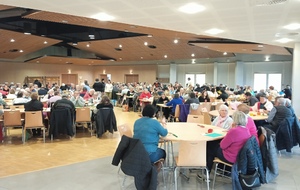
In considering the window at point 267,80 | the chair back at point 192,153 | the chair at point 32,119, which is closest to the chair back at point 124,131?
the chair back at point 192,153

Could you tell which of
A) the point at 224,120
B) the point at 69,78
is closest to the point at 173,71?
the point at 69,78

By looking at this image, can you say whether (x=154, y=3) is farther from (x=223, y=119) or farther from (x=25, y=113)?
(x=25, y=113)

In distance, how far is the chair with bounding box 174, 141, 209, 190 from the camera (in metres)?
Answer: 3.24

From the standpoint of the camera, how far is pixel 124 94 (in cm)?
1295

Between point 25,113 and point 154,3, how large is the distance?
13.8 ft

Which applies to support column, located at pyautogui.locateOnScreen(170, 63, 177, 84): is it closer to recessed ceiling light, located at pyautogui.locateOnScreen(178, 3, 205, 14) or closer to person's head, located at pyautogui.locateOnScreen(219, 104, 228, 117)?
person's head, located at pyautogui.locateOnScreen(219, 104, 228, 117)

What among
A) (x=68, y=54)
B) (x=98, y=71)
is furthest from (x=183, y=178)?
(x=98, y=71)

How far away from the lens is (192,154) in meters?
3.27

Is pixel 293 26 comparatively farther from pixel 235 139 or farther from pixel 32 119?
pixel 32 119

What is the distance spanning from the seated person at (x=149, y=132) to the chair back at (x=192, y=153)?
12.5 inches

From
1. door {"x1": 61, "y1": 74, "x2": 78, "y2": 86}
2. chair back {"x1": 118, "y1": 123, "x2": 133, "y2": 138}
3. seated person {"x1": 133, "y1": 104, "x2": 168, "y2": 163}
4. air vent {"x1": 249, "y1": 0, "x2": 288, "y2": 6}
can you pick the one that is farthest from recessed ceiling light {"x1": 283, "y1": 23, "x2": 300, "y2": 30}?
door {"x1": 61, "y1": 74, "x2": 78, "y2": 86}

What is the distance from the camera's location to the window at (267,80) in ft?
53.1

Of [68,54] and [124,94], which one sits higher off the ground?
[68,54]

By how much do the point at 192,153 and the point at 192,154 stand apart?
0.01 m
